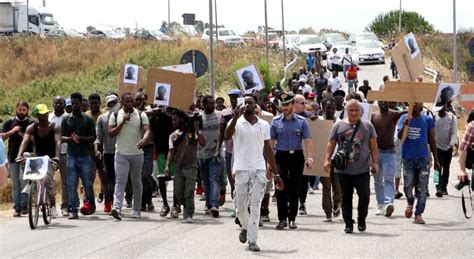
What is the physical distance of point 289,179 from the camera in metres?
16.9

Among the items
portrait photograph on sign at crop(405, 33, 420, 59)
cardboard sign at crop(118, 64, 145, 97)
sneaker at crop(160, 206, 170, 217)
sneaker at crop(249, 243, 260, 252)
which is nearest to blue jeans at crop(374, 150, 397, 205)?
portrait photograph on sign at crop(405, 33, 420, 59)

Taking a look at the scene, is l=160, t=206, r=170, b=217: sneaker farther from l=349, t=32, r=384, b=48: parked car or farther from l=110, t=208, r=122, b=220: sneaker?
l=349, t=32, r=384, b=48: parked car

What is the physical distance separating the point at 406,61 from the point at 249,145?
5.73m

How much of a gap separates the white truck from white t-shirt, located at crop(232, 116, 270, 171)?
71443mm

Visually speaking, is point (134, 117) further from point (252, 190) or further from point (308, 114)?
point (252, 190)

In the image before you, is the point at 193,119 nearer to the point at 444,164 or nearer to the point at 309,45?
the point at 444,164

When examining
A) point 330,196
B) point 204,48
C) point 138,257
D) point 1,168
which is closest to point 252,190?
point 138,257

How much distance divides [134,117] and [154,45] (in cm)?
5555

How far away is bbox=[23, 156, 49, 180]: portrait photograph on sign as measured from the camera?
17688 millimetres

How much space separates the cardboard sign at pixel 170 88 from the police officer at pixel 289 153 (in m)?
3.53

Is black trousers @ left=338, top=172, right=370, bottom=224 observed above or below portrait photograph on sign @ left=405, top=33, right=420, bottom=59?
below

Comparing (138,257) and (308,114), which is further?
(308,114)

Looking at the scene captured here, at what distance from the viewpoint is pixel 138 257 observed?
46.4 feet

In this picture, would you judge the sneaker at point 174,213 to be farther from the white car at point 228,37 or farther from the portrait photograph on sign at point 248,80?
the white car at point 228,37
